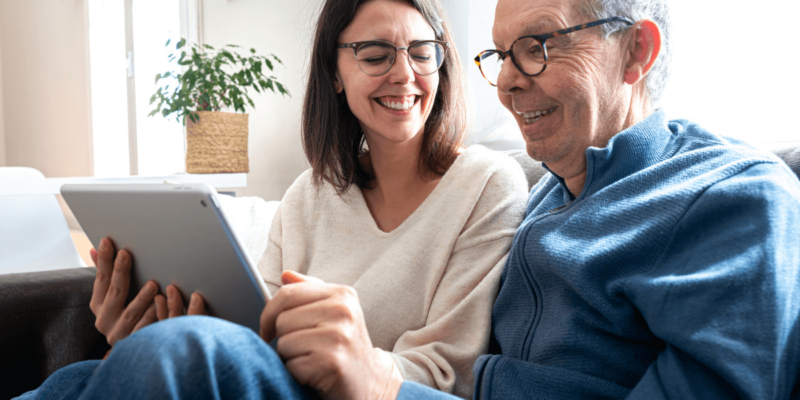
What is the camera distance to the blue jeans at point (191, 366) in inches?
20.7

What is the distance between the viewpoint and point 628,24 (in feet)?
2.90

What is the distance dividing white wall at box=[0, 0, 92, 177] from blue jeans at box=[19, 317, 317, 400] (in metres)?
5.11

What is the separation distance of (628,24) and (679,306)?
0.46 metres

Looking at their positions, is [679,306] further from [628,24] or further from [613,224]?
[628,24]

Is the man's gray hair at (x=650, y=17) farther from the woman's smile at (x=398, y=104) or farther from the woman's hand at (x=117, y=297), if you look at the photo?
the woman's hand at (x=117, y=297)

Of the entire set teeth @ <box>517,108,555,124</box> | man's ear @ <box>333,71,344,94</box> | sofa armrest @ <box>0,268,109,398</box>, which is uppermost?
man's ear @ <box>333,71,344,94</box>

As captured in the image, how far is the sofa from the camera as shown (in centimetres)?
123

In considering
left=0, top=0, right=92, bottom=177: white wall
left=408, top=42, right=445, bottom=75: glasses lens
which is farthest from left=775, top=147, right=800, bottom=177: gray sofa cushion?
left=0, top=0, right=92, bottom=177: white wall

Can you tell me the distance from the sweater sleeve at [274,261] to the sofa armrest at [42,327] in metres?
0.45

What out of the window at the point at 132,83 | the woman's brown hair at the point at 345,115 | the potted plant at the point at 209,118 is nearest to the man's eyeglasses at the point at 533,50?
the woman's brown hair at the point at 345,115

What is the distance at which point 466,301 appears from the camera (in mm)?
984

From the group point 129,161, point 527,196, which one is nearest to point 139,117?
point 129,161

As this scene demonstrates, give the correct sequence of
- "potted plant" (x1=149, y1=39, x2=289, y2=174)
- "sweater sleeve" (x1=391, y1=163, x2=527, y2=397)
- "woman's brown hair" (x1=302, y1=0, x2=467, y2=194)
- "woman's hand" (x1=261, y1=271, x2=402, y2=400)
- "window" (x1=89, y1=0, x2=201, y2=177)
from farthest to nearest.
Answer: "window" (x1=89, y1=0, x2=201, y2=177) < "potted plant" (x1=149, y1=39, x2=289, y2=174) < "woman's brown hair" (x1=302, y1=0, x2=467, y2=194) < "sweater sleeve" (x1=391, y1=163, x2=527, y2=397) < "woman's hand" (x1=261, y1=271, x2=402, y2=400)

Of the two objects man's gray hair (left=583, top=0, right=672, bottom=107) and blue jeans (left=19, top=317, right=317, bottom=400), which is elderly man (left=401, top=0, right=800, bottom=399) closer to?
man's gray hair (left=583, top=0, right=672, bottom=107)
